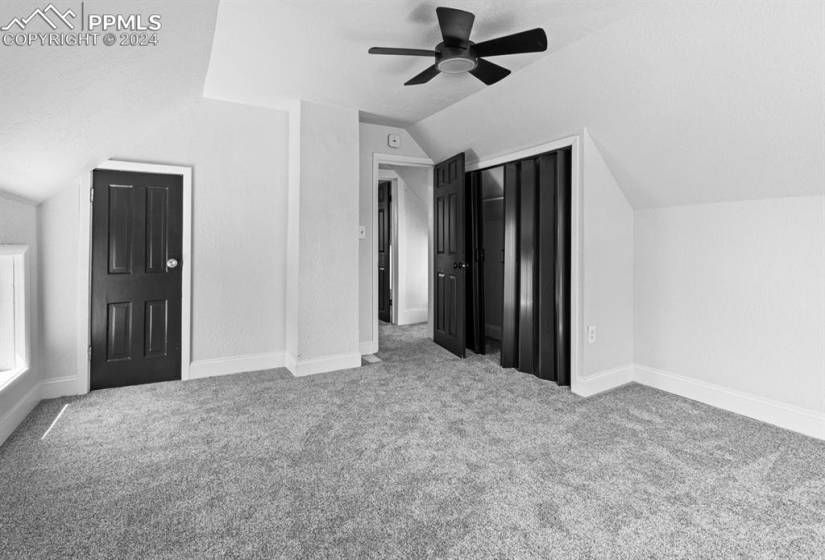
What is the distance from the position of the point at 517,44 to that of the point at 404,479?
7.50 ft

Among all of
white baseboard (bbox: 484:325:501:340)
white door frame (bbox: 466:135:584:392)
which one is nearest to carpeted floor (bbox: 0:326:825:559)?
white door frame (bbox: 466:135:584:392)

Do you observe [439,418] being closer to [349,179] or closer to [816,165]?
[349,179]

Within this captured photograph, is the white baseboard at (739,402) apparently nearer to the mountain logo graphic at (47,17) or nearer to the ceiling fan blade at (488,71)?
the ceiling fan blade at (488,71)

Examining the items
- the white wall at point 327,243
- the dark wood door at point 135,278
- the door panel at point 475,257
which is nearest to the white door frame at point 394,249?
the door panel at point 475,257

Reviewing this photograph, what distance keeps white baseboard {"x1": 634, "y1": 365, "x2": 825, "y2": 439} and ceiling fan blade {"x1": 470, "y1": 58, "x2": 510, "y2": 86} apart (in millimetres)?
2555

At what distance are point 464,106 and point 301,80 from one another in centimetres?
139

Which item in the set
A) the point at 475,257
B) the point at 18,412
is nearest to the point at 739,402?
the point at 475,257

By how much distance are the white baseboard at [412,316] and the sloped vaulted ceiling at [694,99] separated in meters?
3.14

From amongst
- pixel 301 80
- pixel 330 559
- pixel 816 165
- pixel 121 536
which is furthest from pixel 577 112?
pixel 121 536

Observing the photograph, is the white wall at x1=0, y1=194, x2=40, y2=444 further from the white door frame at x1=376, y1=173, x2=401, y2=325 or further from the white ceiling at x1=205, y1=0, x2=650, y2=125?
the white door frame at x1=376, y1=173, x2=401, y2=325

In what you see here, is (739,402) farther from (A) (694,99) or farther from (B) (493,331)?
(B) (493,331)

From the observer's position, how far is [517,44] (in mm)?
2162

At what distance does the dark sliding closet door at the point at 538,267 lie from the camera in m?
3.23

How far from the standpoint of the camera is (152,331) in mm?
3316
